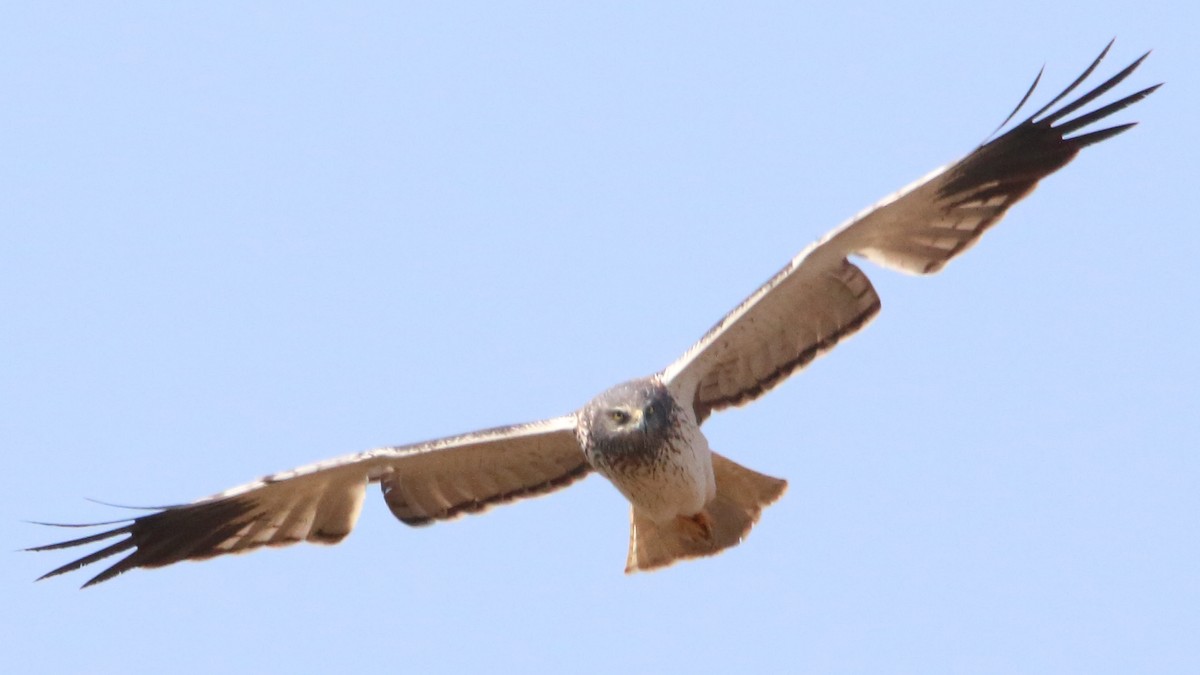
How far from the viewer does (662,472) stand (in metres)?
13.4

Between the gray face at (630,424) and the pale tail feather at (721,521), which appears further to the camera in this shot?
the pale tail feather at (721,521)

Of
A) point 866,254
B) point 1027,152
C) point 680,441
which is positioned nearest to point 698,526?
point 680,441

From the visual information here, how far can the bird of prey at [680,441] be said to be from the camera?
13352mm

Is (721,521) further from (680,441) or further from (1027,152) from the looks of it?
(1027,152)

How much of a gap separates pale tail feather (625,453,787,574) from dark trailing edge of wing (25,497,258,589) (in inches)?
105

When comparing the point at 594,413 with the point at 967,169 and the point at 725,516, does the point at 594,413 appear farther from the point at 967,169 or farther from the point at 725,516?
the point at 967,169

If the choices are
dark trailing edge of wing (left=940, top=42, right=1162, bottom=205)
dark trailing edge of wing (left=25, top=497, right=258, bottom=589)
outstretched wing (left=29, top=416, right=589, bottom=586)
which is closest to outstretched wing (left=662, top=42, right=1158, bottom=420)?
dark trailing edge of wing (left=940, top=42, right=1162, bottom=205)

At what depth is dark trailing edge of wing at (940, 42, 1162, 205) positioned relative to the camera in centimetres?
1316

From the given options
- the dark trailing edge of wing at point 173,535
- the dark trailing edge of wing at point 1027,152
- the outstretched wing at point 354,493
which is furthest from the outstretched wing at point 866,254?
the dark trailing edge of wing at point 173,535

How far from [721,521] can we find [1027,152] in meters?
3.09

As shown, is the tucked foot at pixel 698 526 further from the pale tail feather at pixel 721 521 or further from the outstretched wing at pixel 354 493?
the outstretched wing at pixel 354 493

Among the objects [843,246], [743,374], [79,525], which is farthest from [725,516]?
[79,525]

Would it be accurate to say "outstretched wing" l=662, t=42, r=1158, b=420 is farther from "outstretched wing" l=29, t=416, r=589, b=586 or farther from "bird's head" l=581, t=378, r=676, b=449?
"outstretched wing" l=29, t=416, r=589, b=586

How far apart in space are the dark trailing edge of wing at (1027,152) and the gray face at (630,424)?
7.17 ft
